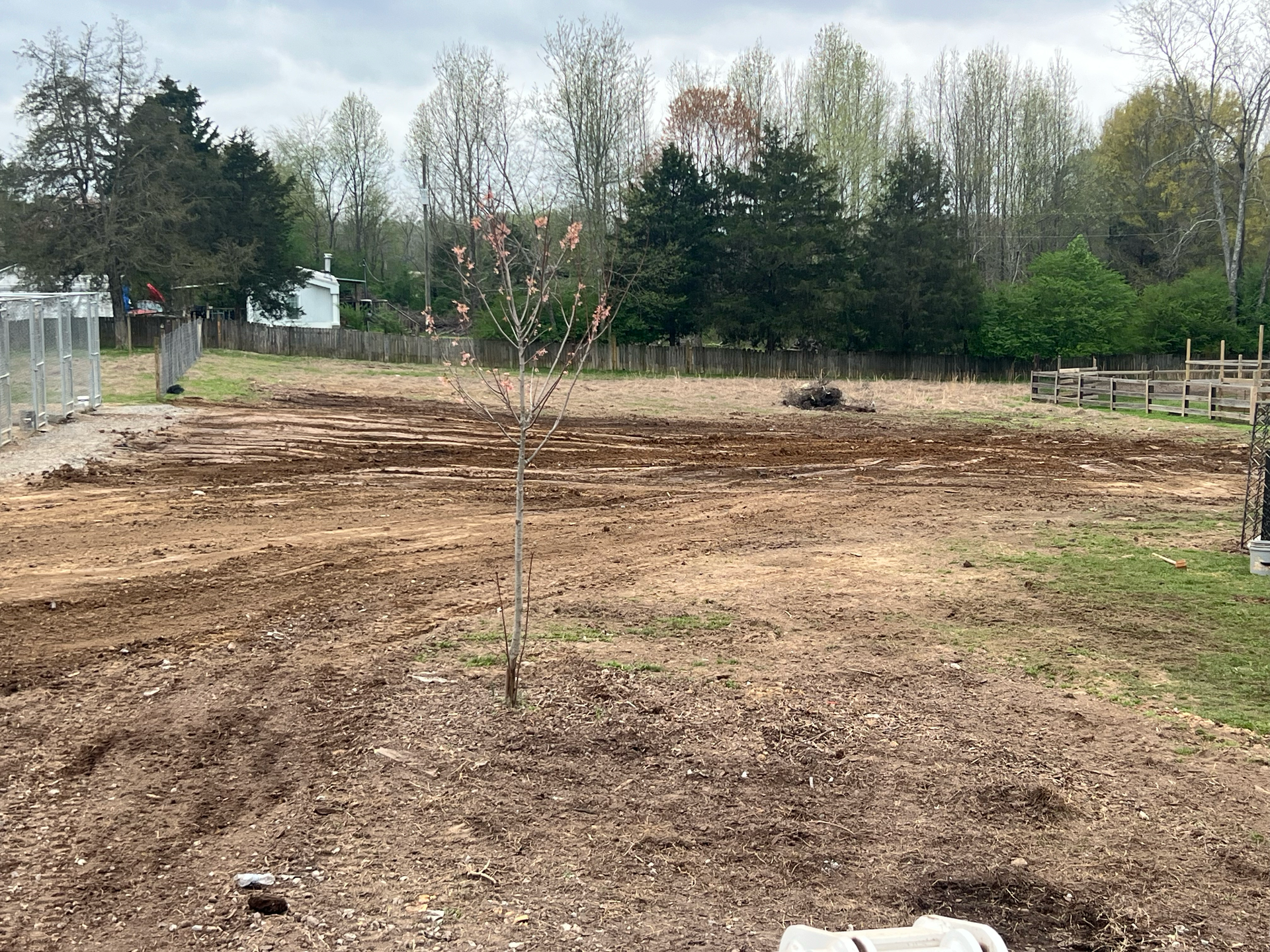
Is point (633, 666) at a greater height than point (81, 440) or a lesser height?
lesser

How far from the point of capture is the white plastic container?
98.2 inches

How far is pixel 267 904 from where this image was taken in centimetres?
398

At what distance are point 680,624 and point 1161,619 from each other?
12.5ft

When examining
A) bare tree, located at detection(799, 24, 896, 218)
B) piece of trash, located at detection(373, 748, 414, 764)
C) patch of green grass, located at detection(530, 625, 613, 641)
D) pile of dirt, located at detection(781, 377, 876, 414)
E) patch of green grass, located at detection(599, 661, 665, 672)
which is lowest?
piece of trash, located at detection(373, 748, 414, 764)

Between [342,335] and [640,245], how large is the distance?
1427 centimetres

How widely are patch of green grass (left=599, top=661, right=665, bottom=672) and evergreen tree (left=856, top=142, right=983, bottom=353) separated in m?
46.1

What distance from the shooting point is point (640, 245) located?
161ft

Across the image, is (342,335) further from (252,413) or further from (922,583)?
(922,583)

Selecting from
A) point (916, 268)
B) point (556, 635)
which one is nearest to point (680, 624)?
point (556, 635)

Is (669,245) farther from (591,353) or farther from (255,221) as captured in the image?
(255,221)

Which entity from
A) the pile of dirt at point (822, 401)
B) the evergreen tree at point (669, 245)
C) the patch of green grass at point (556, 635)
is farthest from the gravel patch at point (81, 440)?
the evergreen tree at point (669, 245)

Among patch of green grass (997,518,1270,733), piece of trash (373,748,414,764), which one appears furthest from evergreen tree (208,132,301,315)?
piece of trash (373,748,414,764)

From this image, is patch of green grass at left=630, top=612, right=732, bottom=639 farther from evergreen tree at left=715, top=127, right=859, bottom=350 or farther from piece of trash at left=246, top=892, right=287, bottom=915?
evergreen tree at left=715, top=127, right=859, bottom=350

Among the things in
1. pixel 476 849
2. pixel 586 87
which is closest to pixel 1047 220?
pixel 586 87
